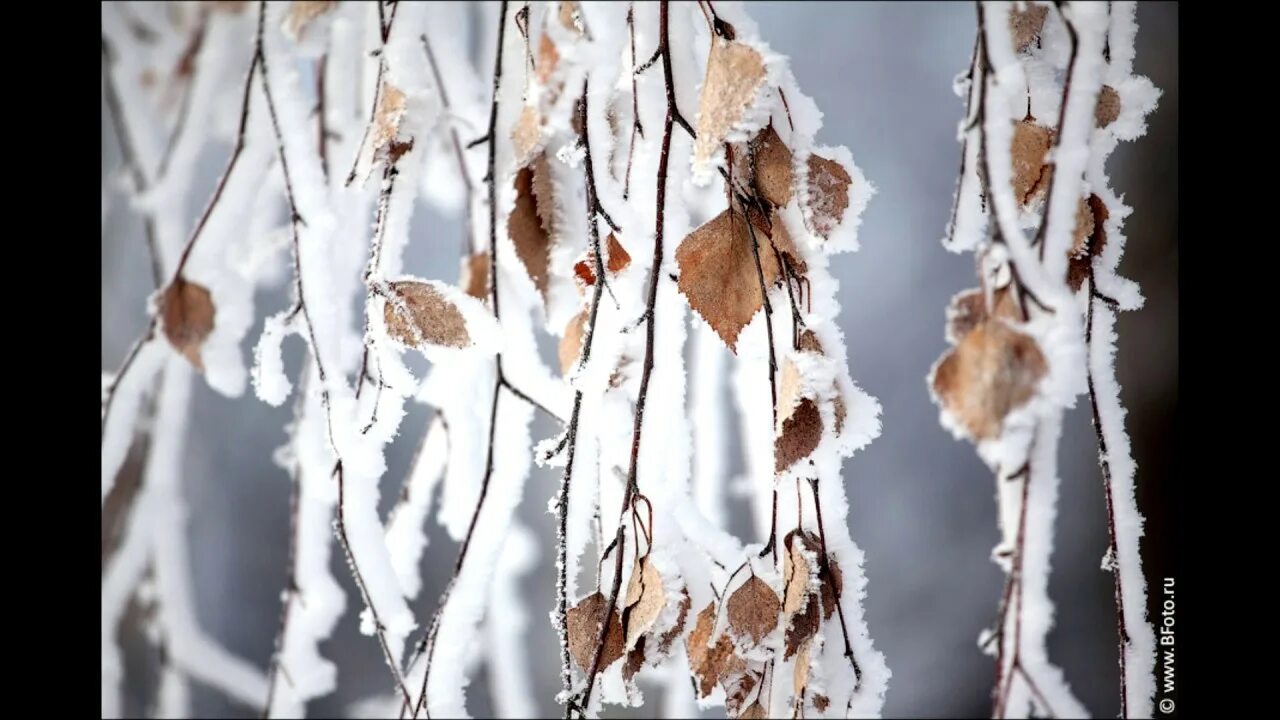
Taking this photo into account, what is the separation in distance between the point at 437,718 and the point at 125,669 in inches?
25.4

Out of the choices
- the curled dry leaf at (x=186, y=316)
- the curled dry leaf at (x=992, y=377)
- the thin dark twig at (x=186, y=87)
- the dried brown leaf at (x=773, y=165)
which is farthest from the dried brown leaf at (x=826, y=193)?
the thin dark twig at (x=186, y=87)

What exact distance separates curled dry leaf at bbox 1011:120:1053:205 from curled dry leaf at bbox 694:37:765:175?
0.15m

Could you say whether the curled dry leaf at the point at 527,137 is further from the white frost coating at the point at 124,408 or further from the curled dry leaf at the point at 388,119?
the white frost coating at the point at 124,408

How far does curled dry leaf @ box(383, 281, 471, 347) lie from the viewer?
0.44 m

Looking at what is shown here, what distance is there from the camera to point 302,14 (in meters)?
0.53

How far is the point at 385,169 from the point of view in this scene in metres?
0.48

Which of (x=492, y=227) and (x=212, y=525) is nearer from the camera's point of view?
(x=492, y=227)

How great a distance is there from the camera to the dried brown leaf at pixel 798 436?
1.30ft

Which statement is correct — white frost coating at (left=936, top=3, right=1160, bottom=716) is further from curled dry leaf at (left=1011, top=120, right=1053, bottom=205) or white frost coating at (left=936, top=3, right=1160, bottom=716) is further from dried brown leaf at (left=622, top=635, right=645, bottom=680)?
dried brown leaf at (left=622, top=635, right=645, bottom=680)

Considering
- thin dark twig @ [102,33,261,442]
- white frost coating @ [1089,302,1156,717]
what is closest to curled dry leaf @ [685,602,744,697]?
white frost coating @ [1089,302,1156,717]

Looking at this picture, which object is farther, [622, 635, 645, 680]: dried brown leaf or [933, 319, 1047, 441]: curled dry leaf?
[622, 635, 645, 680]: dried brown leaf

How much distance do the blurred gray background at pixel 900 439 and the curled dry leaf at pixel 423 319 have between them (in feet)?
1.61
